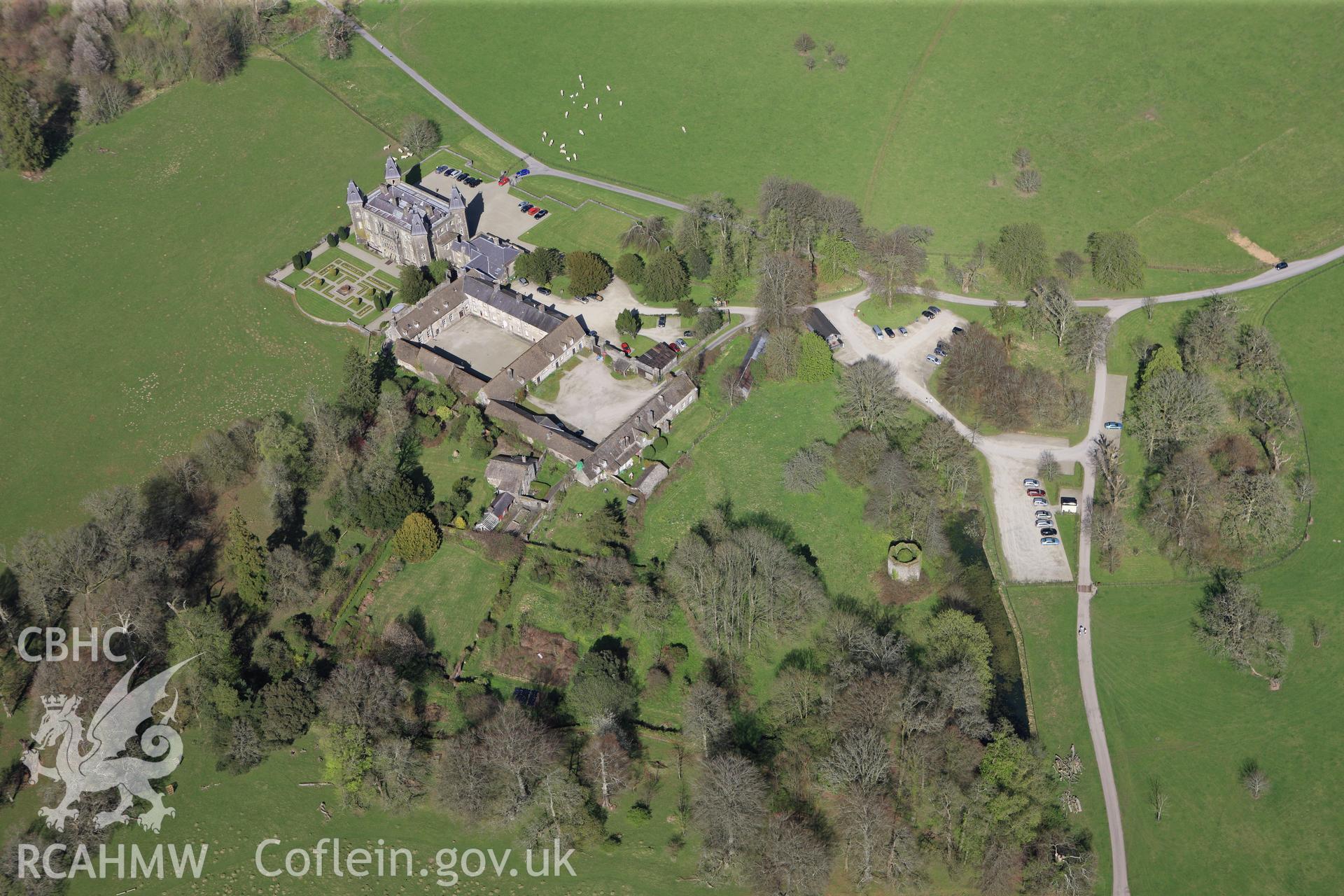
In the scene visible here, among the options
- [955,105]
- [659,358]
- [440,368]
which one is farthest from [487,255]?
[955,105]

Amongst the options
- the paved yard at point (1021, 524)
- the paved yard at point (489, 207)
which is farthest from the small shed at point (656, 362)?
the paved yard at point (1021, 524)

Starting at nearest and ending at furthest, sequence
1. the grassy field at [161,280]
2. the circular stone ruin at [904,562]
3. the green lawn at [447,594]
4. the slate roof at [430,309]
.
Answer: the green lawn at [447,594], the circular stone ruin at [904,562], the grassy field at [161,280], the slate roof at [430,309]

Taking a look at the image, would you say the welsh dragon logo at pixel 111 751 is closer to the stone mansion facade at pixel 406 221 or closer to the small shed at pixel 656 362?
the small shed at pixel 656 362

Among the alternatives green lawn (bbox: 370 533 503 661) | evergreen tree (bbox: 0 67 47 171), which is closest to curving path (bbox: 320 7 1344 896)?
green lawn (bbox: 370 533 503 661)

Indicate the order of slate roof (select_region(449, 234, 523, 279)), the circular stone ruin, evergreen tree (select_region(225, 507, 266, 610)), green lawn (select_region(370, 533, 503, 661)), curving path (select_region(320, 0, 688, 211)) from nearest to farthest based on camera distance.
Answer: evergreen tree (select_region(225, 507, 266, 610))
green lawn (select_region(370, 533, 503, 661))
the circular stone ruin
slate roof (select_region(449, 234, 523, 279))
curving path (select_region(320, 0, 688, 211))

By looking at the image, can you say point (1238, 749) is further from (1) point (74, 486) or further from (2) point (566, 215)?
(1) point (74, 486)

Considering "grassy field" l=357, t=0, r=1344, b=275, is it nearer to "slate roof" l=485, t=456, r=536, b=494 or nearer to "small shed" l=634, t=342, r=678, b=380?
"small shed" l=634, t=342, r=678, b=380

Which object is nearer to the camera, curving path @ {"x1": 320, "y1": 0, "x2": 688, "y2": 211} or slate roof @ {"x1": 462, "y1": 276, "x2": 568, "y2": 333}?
slate roof @ {"x1": 462, "y1": 276, "x2": 568, "y2": 333}

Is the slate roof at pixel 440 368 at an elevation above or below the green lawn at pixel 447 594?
above
